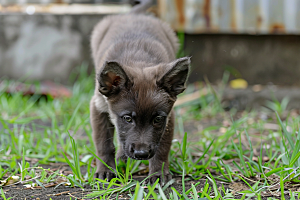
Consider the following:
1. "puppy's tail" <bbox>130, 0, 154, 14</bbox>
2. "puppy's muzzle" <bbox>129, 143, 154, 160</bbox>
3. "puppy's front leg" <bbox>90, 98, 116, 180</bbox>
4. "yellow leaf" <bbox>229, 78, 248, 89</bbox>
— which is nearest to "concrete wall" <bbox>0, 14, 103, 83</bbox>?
"puppy's tail" <bbox>130, 0, 154, 14</bbox>

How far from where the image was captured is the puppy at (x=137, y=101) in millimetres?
2715

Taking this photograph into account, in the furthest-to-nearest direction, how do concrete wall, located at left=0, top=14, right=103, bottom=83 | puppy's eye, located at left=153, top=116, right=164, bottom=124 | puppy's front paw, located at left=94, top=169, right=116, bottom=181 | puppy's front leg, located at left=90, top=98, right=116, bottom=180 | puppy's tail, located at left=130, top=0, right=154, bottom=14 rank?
1. concrete wall, located at left=0, top=14, right=103, bottom=83
2. puppy's tail, located at left=130, top=0, right=154, bottom=14
3. puppy's front leg, located at left=90, top=98, right=116, bottom=180
4. puppy's front paw, located at left=94, top=169, right=116, bottom=181
5. puppy's eye, located at left=153, top=116, right=164, bottom=124

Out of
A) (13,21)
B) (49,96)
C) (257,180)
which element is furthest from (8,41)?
(257,180)

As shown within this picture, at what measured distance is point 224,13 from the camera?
629 cm

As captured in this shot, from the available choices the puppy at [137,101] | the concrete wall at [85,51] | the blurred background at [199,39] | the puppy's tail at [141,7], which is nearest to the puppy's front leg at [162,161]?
the puppy at [137,101]

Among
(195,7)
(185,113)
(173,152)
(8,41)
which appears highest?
(195,7)

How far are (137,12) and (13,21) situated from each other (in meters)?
3.33

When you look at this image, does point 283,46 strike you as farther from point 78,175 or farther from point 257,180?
point 78,175

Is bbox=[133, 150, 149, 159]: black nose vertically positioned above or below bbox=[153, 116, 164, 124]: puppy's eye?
below

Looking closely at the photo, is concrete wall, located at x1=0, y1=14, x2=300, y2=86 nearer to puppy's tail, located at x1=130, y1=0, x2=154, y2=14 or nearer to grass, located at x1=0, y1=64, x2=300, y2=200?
puppy's tail, located at x1=130, y1=0, x2=154, y2=14

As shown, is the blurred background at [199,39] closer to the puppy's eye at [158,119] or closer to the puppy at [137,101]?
the puppy at [137,101]

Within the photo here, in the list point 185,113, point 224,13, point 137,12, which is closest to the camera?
point 137,12

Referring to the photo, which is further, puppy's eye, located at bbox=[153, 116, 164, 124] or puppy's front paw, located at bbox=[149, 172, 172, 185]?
puppy's front paw, located at bbox=[149, 172, 172, 185]

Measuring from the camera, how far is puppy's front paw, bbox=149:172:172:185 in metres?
3.05
